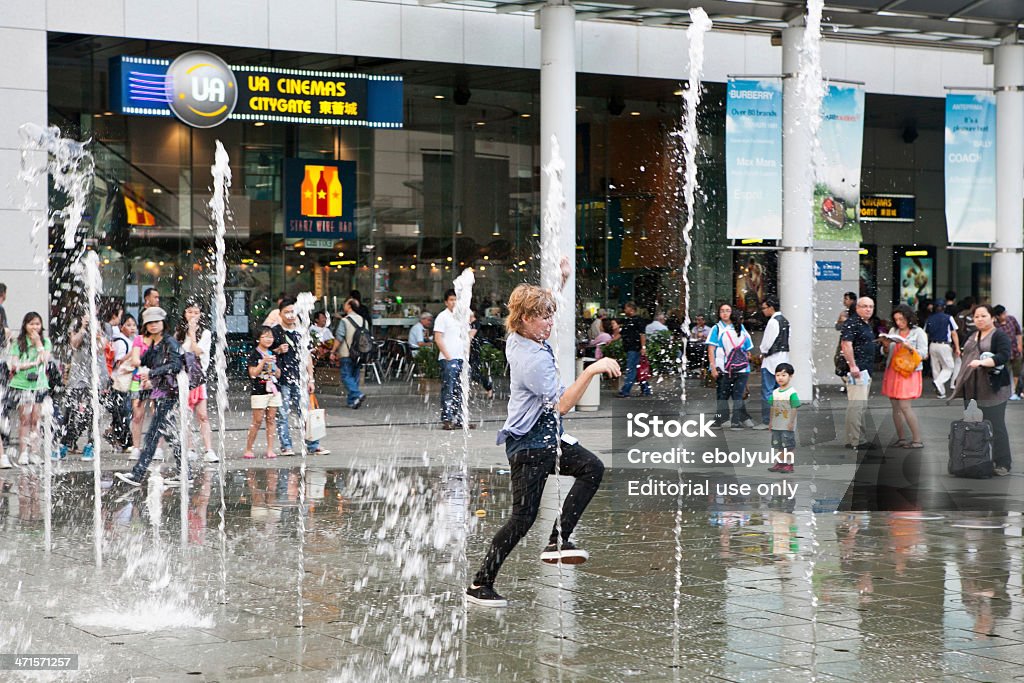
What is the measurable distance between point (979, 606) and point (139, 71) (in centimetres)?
1774

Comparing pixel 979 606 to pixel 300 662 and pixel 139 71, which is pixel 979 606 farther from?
pixel 139 71

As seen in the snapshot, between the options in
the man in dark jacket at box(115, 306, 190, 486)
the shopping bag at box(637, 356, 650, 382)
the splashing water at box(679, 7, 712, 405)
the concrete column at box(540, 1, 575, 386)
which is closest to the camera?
the man in dark jacket at box(115, 306, 190, 486)

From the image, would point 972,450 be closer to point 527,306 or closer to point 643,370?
point 527,306

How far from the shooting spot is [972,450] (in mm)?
12852

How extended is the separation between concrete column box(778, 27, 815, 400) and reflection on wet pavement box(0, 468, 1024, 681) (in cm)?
1092

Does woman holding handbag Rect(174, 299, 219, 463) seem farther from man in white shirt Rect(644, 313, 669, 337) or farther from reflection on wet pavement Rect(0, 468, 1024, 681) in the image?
man in white shirt Rect(644, 313, 669, 337)

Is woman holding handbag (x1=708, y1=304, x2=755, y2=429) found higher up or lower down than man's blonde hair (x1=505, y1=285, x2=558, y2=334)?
lower down

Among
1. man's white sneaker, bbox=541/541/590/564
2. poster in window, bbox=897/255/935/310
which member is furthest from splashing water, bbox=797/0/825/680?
poster in window, bbox=897/255/935/310

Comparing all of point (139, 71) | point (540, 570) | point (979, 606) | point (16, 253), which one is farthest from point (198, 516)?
point (139, 71)

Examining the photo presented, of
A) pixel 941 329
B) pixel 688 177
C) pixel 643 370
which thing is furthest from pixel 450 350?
pixel 688 177

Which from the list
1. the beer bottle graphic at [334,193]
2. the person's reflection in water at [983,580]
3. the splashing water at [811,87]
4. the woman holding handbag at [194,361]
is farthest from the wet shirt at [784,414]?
the beer bottle graphic at [334,193]

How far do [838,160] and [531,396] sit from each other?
1541 cm

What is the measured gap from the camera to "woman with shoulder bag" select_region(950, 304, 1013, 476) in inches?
515

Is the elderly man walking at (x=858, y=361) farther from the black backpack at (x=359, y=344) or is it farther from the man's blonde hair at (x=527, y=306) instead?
the black backpack at (x=359, y=344)
